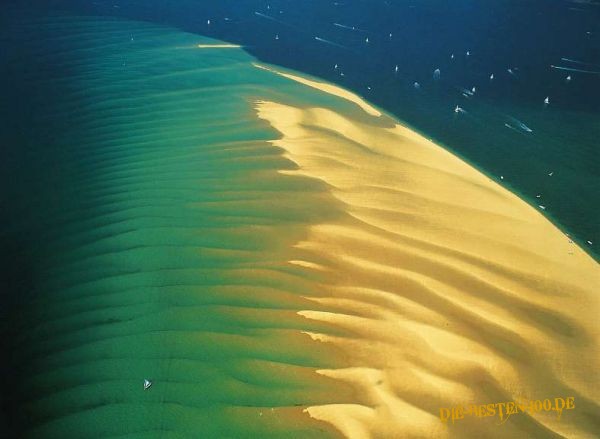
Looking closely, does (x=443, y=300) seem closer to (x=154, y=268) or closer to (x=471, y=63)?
(x=154, y=268)

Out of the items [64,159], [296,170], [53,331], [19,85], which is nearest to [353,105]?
[296,170]

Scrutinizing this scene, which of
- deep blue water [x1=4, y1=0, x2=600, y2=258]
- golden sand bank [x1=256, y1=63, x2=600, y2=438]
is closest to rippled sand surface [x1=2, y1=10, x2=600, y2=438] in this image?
golden sand bank [x1=256, y1=63, x2=600, y2=438]

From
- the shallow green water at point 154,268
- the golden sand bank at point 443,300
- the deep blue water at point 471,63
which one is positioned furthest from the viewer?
the deep blue water at point 471,63

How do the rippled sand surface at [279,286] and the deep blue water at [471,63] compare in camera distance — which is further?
the deep blue water at [471,63]

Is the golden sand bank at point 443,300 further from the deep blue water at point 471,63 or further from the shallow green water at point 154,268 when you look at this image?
the deep blue water at point 471,63

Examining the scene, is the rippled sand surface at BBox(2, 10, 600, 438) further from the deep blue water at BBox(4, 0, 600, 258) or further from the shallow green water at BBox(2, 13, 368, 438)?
the deep blue water at BBox(4, 0, 600, 258)

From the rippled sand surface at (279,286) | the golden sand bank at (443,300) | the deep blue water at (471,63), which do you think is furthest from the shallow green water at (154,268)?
the deep blue water at (471,63)

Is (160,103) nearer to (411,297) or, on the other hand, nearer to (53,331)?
(53,331)
